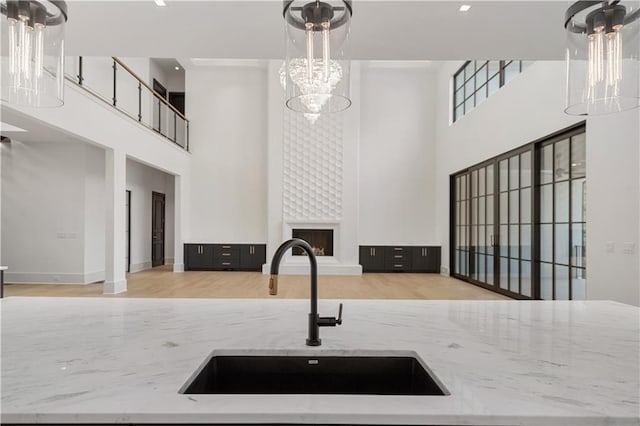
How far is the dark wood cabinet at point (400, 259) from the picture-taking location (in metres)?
9.10

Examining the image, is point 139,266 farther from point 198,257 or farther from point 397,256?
point 397,256

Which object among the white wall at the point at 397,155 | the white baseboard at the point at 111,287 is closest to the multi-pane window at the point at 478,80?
the white wall at the point at 397,155

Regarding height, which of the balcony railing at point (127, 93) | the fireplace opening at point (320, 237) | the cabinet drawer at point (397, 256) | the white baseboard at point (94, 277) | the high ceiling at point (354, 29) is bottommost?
the white baseboard at point (94, 277)

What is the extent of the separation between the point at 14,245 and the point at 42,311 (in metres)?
6.78

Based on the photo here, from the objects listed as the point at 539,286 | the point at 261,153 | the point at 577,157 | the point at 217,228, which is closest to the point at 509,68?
the point at 577,157

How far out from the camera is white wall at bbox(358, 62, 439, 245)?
938cm

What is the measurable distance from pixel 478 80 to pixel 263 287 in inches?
220

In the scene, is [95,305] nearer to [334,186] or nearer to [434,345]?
[434,345]

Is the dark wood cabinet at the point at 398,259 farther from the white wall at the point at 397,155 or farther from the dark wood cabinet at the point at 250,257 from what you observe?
the dark wood cabinet at the point at 250,257

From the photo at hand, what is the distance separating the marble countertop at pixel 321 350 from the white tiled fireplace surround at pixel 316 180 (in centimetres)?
705

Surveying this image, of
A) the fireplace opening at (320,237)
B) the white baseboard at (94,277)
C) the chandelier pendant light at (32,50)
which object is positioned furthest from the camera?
the fireplace opening at (320,237)

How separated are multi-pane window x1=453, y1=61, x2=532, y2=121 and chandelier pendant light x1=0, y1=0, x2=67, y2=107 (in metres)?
5.66

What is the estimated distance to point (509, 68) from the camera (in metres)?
5.95

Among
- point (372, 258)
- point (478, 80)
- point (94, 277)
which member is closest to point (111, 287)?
point (94, 277)
